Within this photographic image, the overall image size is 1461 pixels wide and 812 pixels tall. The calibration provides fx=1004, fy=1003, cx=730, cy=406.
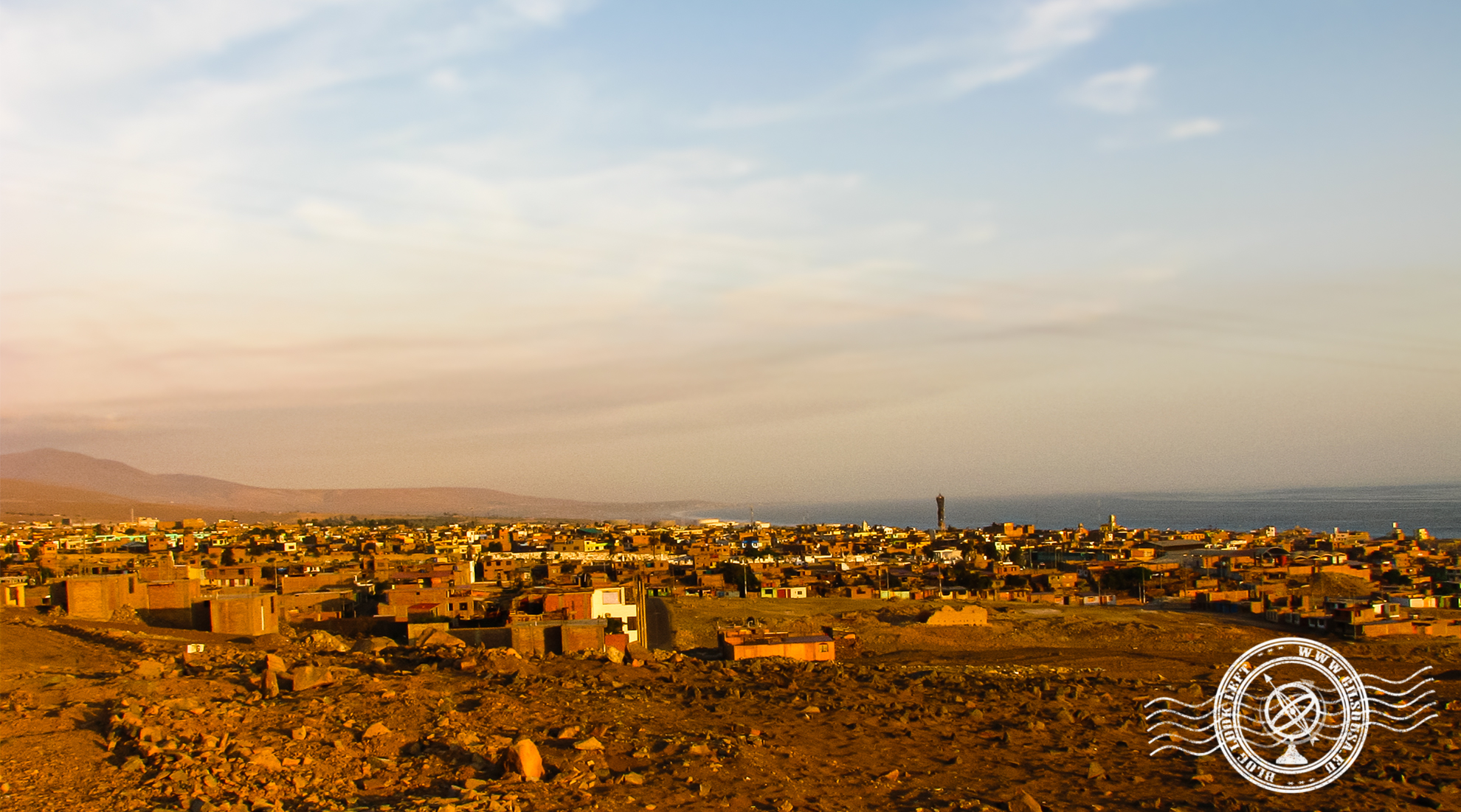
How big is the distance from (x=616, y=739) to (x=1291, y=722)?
261 inches

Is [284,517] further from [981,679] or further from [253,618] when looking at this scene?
[981,679]

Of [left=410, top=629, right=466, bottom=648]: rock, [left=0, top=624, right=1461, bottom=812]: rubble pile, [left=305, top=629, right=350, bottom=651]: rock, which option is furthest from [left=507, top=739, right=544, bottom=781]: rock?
[left=305, top=629, right=350, bottom=651]: rock

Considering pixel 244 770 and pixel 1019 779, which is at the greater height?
pixel 244 770

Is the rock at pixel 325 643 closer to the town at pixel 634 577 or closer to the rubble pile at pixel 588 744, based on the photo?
the town at pixel 634 577

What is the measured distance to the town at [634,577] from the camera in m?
21.8

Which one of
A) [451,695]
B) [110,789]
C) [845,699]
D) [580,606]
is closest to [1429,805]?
[845,699]

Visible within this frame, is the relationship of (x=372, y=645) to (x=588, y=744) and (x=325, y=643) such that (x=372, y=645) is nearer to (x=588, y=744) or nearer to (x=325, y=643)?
(x=325, y=643)

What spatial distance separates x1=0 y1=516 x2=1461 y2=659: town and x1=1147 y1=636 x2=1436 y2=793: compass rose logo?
7263mm

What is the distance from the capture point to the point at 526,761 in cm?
736

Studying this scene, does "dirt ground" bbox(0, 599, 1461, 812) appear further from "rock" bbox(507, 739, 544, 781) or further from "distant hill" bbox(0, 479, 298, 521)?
"distant hill" bbox(0, 479, 298, 521)

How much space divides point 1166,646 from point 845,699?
16.0m

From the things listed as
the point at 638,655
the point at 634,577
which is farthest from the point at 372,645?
the point at 634,577

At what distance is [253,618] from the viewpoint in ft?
69.3

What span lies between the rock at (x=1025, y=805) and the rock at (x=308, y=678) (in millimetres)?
7285
